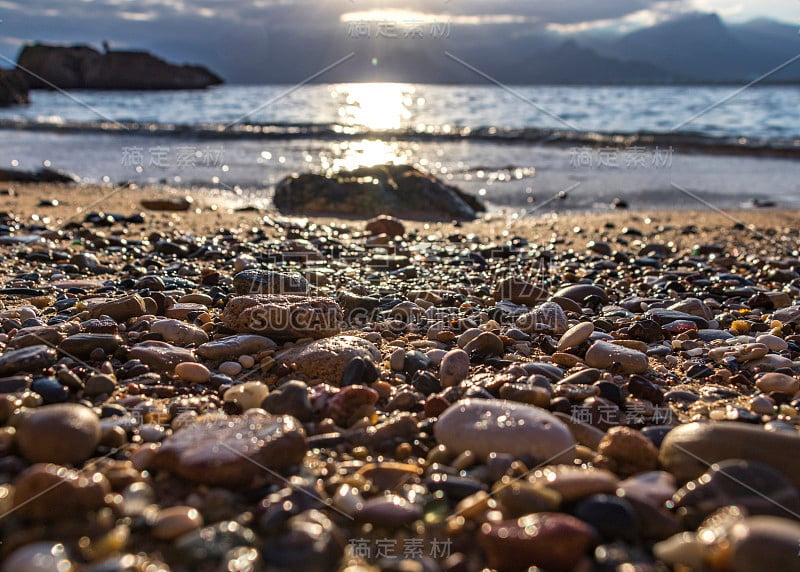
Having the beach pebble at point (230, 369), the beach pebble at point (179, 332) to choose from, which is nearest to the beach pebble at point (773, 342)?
the beach pebble at point (230, 369)

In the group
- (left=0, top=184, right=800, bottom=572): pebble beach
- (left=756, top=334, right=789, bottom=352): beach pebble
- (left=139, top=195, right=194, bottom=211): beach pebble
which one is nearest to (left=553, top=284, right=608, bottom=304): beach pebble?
(left=0, top=184, right=800, bottom=572): pebble beach

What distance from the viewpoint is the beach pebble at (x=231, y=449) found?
166 cm

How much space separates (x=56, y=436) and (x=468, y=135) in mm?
13810

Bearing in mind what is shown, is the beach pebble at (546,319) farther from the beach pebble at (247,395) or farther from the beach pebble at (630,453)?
the beach pebble at (247,395)

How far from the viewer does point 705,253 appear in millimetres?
5211

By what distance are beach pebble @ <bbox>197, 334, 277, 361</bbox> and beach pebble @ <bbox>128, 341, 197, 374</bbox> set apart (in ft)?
0.23

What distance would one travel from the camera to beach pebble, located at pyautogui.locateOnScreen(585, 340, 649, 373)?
2.59 m

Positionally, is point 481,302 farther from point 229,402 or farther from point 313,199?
point 313,199

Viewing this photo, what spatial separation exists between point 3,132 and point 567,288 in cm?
1691

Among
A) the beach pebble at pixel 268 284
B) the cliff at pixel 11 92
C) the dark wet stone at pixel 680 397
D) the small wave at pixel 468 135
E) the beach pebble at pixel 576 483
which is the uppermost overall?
the cliff at pixel 11 92

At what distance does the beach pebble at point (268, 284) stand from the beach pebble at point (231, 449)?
4.95 ft

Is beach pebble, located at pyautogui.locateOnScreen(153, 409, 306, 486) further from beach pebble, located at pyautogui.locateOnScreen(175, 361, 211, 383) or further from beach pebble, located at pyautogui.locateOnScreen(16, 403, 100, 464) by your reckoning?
beach pebble, located at pyautogui.locateOnScreen(175, 361, 211, 383)

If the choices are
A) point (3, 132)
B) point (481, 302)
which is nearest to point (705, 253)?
point (481, 302)

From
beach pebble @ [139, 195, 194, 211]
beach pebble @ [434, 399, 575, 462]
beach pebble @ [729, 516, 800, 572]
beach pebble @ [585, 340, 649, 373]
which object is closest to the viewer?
beach pebble @ [729, 516, 800, 572]
